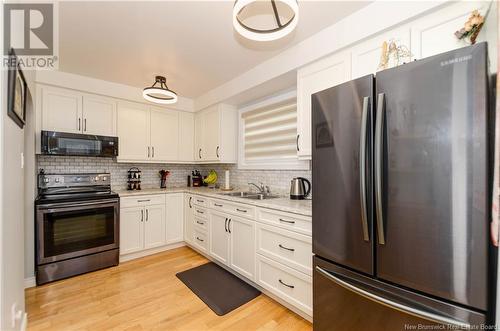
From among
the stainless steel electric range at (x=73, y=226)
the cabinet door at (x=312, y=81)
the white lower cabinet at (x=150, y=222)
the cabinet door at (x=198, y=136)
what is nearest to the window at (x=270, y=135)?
the cabinet door at (x=312, y=81)

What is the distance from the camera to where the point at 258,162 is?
3.36 metres

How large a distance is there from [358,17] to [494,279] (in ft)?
6.07

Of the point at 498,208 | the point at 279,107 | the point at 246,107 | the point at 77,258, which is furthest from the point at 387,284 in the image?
the point at 77,258

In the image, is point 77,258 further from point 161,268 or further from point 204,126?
point 204,126

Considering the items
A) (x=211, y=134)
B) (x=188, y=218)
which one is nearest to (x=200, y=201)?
(x=188, y=218)

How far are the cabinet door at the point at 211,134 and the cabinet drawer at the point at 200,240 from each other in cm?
117

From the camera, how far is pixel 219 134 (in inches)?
139

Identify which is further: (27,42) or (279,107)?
(279,107)

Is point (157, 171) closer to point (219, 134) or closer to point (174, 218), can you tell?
point (174, 218)

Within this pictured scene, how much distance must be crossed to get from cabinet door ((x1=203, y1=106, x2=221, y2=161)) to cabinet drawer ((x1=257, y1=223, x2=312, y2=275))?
1.75m

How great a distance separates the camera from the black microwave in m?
2.64

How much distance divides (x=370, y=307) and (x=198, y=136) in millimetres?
3522

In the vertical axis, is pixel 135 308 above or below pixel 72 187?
below

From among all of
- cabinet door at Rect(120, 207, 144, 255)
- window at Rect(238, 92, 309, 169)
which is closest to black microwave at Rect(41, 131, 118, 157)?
cabinet door at Rect(120, 207, 144, 255)
